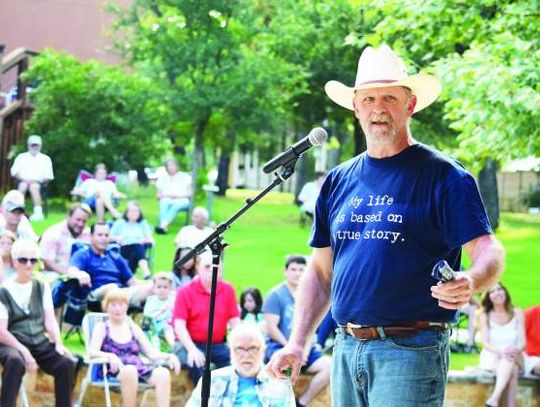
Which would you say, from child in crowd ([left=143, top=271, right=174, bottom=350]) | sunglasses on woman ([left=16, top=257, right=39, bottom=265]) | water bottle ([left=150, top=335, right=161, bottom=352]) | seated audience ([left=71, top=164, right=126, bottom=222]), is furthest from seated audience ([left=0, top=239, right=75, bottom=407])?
seated audience ([left=71, top=164, right=126, bottom=222])

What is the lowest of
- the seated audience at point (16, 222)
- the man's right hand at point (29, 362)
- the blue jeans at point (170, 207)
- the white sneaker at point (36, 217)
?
the man's right hand at point (29, 362)

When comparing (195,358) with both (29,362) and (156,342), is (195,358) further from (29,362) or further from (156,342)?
(29,362)

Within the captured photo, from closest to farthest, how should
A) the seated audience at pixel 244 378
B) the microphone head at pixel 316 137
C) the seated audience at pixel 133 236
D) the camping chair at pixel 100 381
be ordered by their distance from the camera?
the microphone head at pixel 316 137 < the seated audience at pixel 244 378 < the camping chair at pixel 100 381 < the seated audience at pixel 133 236

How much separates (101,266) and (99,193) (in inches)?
215

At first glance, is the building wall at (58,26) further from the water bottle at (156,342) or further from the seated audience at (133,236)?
the water bottle at (156,342)

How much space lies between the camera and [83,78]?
20141 mm

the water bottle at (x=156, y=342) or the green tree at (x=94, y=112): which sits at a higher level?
the green tree at (x=94, y=112)

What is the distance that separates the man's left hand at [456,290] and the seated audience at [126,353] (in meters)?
5.44

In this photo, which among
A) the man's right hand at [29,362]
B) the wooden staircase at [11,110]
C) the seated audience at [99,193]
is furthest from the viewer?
the wooden staircase at [11,110]

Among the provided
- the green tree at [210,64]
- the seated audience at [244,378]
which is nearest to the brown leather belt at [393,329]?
the seated audience at [244,378]

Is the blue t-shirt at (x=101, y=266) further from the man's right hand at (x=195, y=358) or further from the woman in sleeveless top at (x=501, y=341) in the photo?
the woman in sleeveless top at (x=501, y=341)

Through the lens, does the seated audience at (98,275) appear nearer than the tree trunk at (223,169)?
Yes

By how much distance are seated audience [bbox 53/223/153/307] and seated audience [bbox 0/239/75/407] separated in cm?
143

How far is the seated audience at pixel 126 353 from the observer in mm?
8602
